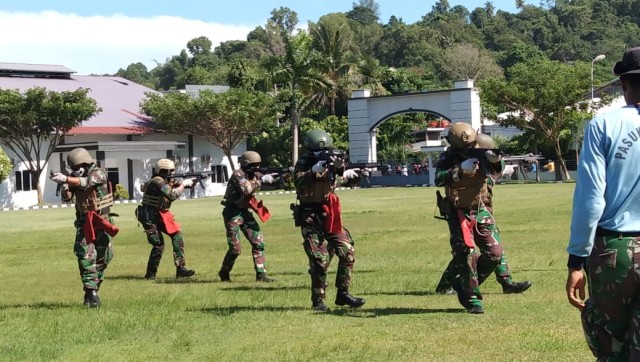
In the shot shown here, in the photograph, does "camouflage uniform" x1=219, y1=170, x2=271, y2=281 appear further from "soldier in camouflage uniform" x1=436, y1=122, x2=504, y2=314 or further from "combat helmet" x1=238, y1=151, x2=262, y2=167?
"soldier in camouflage uniform" x1=436, y1=122, x2=504, y2=314

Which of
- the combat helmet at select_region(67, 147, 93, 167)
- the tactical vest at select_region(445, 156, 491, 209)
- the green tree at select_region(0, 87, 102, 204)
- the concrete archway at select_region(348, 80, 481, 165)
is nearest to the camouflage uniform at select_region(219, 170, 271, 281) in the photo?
the combat helmet at select_region(67, 147, 93, 167)

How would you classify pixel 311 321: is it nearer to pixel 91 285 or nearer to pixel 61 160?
pixel 91 285

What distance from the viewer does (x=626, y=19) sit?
7254 inches

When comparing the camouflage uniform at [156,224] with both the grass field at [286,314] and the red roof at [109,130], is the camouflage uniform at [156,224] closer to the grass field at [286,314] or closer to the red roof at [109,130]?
the grass field at [286,314]

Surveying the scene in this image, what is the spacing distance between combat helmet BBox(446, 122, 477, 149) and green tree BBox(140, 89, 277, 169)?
180 ft

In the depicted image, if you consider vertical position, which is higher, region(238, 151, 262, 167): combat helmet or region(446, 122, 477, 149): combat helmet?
region(446, 122, 477, 149): combat helmet

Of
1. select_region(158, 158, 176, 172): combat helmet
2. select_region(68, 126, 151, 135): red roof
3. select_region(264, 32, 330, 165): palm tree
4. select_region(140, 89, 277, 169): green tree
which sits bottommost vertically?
select_region(158, 158, 176, 172): combat helmet

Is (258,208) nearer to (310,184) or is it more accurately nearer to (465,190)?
(310,184)

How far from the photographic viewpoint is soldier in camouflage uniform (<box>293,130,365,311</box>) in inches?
435

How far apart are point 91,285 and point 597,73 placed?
101723 mm

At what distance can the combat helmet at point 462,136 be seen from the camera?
10.5 meters

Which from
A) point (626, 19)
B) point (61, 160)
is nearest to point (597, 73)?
point (61, 160)

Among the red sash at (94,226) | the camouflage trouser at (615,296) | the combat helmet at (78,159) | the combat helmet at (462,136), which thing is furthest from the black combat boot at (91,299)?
the camouflage trouser at (615,296)

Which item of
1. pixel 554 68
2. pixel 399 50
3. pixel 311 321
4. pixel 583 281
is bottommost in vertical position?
pixel 311 321
